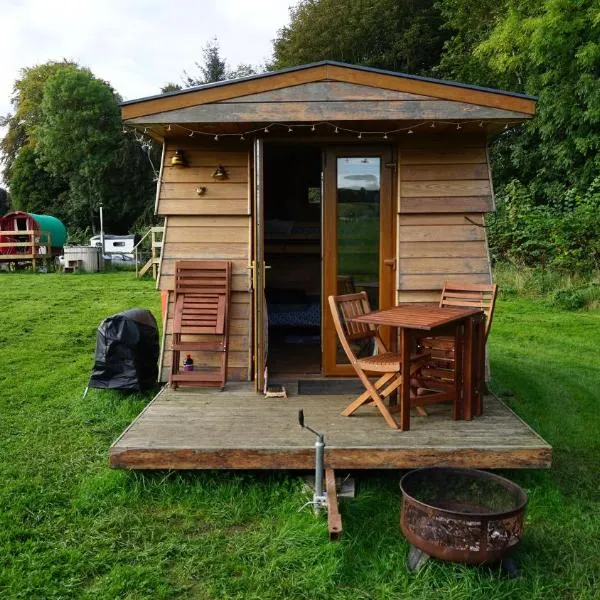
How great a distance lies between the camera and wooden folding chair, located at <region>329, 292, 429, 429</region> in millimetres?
4070

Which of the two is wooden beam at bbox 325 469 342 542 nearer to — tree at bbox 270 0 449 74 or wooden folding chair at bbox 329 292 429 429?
wooden folding chair at bbox 329 292 429 429

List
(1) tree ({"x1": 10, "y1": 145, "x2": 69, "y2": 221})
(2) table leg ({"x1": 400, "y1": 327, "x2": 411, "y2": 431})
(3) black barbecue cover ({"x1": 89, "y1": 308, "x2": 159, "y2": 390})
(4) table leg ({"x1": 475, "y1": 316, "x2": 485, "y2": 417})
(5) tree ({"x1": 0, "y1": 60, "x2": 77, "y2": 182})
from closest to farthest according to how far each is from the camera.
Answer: (2) table leg ({"x1": 400, "y1": 327, "x2": 411, "y2": 431}), (4) table leg ({"x1": 475, "y1": 316, "x2": 485, "y2": 417}), (3) black barbecue cover ({"x1": 89, "y1": 308, "x2": 159, "y2": 390}), (1) tree ({"x1": 10, "y1": 145, "x2": 69, "y2": 221}), (5) tree ({"x1": 0, "y1": 60, "x2": 77, "y2": 182})

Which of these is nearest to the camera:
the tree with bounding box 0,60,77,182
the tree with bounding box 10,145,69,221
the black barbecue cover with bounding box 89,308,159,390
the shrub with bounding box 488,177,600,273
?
the black barbecue cover with bounding box 89,308,159,390

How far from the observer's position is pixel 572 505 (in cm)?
357

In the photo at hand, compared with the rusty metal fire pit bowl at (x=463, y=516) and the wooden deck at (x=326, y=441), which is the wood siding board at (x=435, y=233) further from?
the rusty metal fire pit bowl at (x=463, y=516)

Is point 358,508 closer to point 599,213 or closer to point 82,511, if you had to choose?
point 82,511

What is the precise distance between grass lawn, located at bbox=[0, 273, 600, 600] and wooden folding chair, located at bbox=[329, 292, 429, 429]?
0.52 metres

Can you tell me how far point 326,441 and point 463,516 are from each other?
1.22m

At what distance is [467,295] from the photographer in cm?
499

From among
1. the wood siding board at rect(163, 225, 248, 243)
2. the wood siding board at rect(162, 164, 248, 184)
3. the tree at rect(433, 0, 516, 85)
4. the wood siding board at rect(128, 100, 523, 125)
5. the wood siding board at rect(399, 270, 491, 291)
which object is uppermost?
the tree at rect(433, 0, 516, 85)

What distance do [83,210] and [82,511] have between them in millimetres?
27823

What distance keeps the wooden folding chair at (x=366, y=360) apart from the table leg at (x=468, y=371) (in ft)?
1.00

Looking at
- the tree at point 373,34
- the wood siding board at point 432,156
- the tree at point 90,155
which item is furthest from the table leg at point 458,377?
the tree at point 90,155

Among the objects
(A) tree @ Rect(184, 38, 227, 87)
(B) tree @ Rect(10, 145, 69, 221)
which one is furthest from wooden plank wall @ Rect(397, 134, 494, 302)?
(B) tree @ Rect(10, 145, 69, 221)
